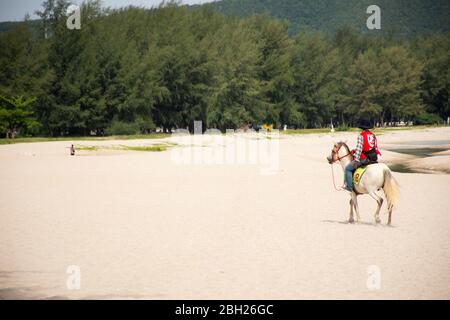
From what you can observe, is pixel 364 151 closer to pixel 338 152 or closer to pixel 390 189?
pixel 338 152

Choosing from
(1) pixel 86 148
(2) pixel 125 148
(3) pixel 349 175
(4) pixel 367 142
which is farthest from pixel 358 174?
(2) pixel 125 148

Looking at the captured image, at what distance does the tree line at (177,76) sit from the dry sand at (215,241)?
41.6 metres

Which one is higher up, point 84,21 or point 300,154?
point 84,21

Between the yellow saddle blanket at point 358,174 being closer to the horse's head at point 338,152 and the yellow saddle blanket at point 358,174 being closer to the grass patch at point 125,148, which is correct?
the horse's head at point 338,152

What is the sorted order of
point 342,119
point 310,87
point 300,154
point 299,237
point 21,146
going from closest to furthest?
point 299,237 → point 300,154 → point 21,146 → point 310,87 → point 342,119

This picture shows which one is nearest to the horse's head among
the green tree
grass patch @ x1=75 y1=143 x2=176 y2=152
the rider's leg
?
the rider's leg

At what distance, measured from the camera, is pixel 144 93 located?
7125 centimetres

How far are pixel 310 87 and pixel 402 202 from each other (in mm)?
81546

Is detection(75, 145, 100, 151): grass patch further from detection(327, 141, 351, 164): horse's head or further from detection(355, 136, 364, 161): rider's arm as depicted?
detection(355, 136, 364, 161): rider's arm

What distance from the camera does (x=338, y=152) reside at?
16125 millimetres

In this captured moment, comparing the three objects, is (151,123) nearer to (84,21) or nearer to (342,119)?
(84,21)

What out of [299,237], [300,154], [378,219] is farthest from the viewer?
[300,154]
